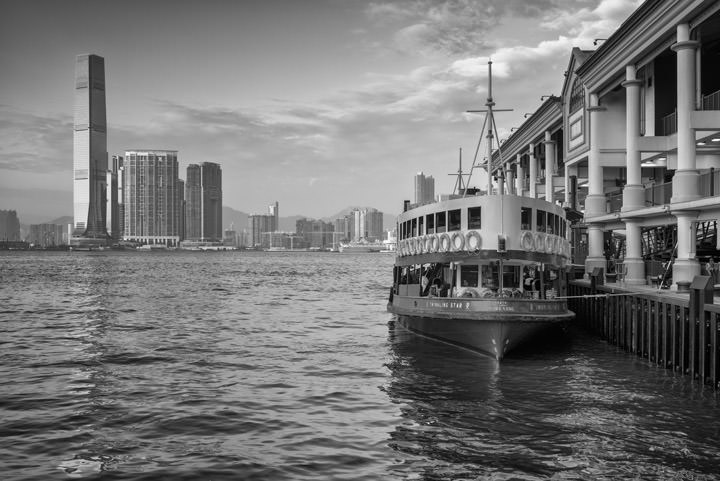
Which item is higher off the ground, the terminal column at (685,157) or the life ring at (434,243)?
the terminal column at (685,157)

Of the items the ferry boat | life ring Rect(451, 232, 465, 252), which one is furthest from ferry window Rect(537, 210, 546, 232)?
life ring Rect(451, 232, 465, 252)

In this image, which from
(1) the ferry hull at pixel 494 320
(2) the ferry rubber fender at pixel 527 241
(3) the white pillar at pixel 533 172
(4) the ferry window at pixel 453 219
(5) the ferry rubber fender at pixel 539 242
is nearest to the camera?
(1) the ferry hull at pixel 494 320

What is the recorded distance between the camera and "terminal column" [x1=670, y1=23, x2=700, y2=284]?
2830cm

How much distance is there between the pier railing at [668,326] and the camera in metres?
19.0

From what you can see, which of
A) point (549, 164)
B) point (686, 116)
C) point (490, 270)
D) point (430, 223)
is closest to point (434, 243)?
point (430, 223)

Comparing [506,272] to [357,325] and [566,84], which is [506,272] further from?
[566,84]

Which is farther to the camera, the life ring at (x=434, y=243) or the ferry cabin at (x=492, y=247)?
the life ring at (x=434, y=243)

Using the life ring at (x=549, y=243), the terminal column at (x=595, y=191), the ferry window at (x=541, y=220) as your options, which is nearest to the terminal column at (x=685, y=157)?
the life ring at (x=549, y=243)

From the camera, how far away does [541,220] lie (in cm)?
2677

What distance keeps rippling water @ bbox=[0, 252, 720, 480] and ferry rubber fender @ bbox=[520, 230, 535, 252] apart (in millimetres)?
4231

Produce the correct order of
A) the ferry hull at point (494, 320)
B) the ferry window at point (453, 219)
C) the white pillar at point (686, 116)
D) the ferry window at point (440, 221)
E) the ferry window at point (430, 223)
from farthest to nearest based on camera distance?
the white pillar at point (686, 116) < the ferry window at point (430, 223) < the ferry window at point (440, 221) < the ferry window at point (453, 219) < the ferry hull at point (494, 320)

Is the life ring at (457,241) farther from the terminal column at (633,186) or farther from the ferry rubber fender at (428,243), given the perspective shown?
the terminal column at (633,186)

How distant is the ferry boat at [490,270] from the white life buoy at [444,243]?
0.04m

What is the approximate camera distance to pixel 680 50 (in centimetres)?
2895
